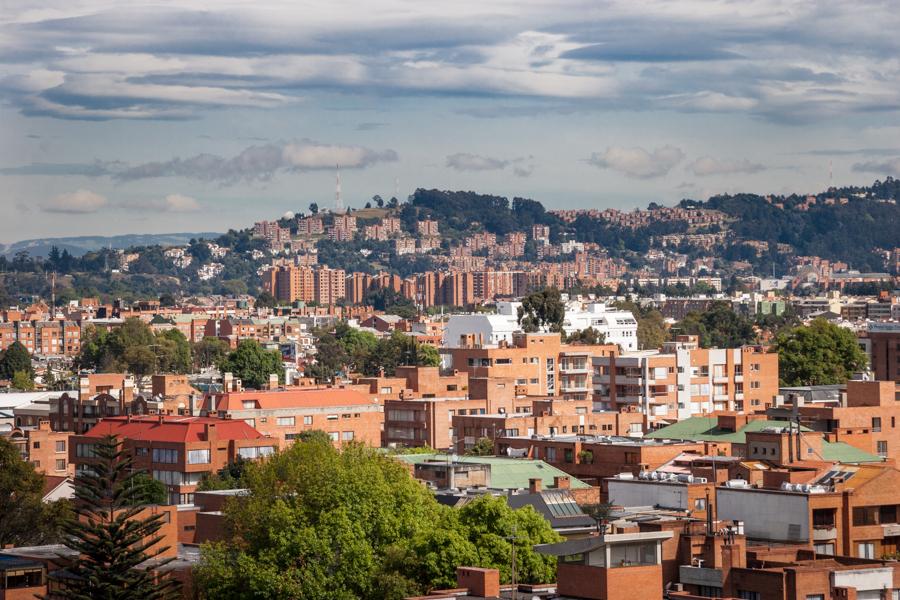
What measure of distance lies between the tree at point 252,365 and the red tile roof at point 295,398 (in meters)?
35.1

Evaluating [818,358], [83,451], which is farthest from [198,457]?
[818,358]

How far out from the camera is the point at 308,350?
175000 mm

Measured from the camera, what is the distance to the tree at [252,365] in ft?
392

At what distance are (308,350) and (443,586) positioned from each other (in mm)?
140592

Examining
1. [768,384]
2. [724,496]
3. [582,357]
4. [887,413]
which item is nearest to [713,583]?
[724,496]

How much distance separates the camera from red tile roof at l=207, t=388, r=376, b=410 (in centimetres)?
7900

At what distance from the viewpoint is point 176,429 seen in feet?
222

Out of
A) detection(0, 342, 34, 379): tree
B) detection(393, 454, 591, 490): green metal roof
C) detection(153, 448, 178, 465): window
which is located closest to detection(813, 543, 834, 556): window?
detection(393, 454, 591, 490): green metal roof

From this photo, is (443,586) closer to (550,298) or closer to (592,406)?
(592,406)

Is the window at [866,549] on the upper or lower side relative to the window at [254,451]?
upper

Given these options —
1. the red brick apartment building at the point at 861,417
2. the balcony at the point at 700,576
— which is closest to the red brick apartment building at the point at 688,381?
A: the red brick apartment building at the point at 861,417

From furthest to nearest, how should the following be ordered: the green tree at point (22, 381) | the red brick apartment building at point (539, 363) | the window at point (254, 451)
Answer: the green tree at point (22, 381), the red brick apartment building at point (539, 363), the window at point (254, 451)

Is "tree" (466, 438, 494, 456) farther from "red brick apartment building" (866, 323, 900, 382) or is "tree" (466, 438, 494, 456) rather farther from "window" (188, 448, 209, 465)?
"red brick apartment building" (866, 323, 900, 382)

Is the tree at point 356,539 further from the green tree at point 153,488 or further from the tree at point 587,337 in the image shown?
the tree at point 587,337
